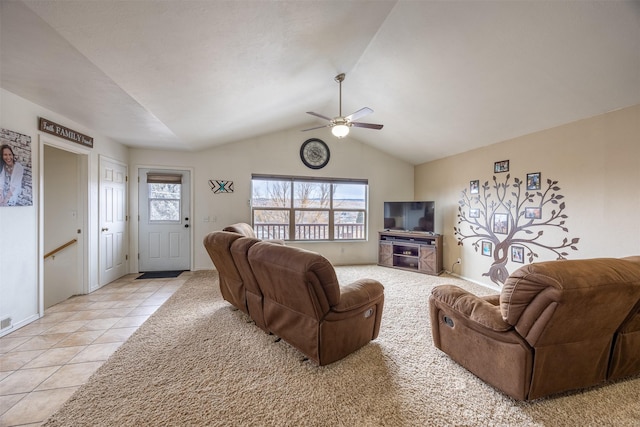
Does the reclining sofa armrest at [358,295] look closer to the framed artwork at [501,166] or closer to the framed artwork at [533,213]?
the framed artwork at [533,213]

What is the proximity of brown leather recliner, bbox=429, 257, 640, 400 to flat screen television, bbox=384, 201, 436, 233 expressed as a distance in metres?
3.36

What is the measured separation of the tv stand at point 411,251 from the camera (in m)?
4.79

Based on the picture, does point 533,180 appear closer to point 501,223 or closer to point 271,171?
point 501,223

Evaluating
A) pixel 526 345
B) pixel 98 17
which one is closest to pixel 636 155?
pixel 526 345

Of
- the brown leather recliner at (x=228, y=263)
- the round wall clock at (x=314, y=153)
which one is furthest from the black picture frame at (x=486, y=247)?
the brown leather recliner at (x=228, y=263)

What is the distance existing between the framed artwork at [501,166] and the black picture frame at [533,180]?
0.36 metres

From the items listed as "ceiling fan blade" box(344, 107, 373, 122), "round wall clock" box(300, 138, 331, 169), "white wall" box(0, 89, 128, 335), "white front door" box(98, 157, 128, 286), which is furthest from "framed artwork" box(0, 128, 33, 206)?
"round wall clock" box(300, 138, 331, 169)

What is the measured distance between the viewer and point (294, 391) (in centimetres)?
165

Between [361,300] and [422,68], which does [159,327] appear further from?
[422,68]

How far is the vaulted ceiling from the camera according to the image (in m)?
1.73

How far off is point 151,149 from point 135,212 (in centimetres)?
125

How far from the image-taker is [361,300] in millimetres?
1997

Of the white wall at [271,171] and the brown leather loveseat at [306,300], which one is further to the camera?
the white wall at [271,171]

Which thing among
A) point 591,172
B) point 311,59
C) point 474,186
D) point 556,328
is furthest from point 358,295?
point 474,186
